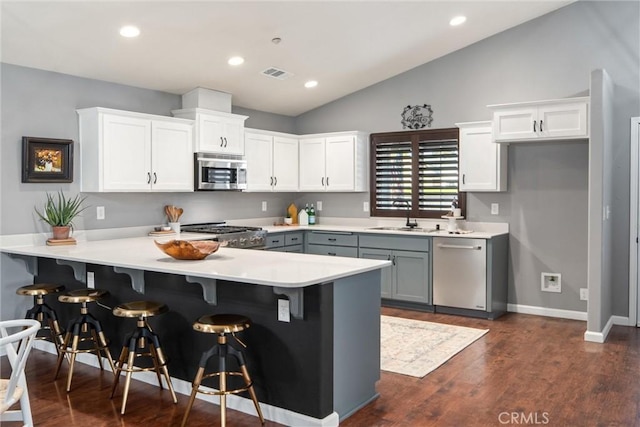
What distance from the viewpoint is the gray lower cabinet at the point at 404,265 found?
5695 mm

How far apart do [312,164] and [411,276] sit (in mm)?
2051

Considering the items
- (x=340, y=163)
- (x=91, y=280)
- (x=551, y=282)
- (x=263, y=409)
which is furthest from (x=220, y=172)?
(x=551, y=282)

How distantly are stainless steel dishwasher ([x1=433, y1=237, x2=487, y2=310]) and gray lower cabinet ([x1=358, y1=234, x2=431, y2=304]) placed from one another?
0.11m

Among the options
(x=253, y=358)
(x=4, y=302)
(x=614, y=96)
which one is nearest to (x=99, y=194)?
(x=4, y=302)

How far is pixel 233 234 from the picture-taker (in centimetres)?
534

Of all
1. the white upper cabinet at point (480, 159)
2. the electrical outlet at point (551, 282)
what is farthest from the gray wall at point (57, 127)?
the electrical outlet at point (551, 282)

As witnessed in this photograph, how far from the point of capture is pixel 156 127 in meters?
5.03

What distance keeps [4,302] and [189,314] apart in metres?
1.91

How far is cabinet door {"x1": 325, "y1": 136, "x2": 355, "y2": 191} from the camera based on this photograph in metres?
6.60

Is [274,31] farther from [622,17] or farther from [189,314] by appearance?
[622,17]

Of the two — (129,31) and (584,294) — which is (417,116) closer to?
(584,294)

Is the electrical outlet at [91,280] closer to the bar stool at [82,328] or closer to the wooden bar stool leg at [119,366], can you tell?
the bar stool at [82,328]

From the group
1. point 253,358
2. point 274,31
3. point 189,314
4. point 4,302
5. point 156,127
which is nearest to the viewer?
point 253,358

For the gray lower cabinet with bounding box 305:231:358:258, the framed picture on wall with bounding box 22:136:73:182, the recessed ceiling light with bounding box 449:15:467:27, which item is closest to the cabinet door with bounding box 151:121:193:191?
the framed picture on wall with bounding box 22:136:73:182
